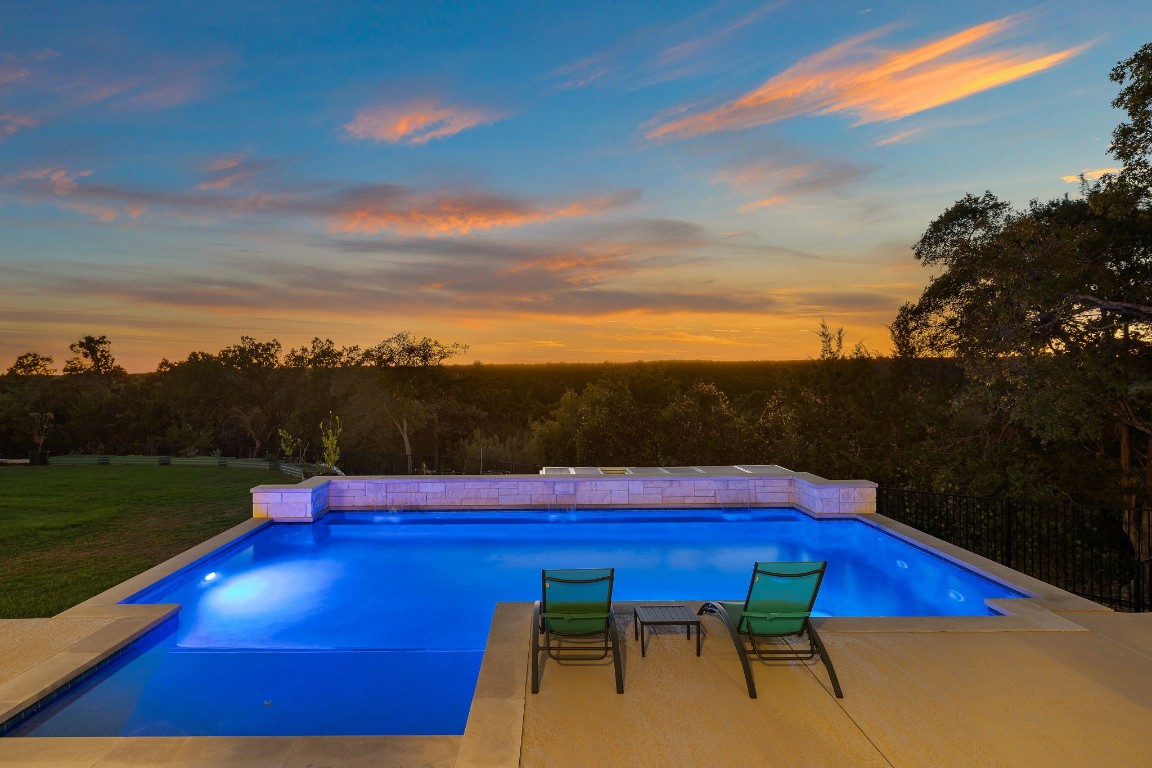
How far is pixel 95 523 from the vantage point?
13758mm

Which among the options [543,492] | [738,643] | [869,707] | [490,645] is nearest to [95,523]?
[543,492]

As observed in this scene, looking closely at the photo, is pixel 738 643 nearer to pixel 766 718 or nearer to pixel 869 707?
pixel 766 718

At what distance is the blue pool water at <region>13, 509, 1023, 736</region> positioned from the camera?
5254 mm

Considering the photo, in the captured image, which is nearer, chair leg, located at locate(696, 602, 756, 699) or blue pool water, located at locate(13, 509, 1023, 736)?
chair leg, located at locate(696, 602, 756, 699)

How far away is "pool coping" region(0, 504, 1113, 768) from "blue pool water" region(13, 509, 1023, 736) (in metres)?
0.19

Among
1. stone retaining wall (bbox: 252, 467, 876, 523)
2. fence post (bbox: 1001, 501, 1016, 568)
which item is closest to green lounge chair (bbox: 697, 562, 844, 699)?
fence post (bbox: 1001, 501, 1016, 568)

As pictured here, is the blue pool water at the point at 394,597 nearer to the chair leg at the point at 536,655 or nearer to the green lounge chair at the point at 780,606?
the chair leg at the point at 536,655

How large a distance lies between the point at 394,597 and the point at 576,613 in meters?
5.14

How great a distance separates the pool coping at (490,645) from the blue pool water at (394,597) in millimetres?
190

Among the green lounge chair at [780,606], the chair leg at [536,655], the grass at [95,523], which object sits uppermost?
the green lounge chair at [780,606]

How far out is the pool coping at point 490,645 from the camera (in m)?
3.91

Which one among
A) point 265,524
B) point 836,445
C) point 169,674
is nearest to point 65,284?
point 265,524

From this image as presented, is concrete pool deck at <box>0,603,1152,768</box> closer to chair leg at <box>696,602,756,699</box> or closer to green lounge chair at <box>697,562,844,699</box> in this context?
chair leg at <box>696,602,756,699</box>

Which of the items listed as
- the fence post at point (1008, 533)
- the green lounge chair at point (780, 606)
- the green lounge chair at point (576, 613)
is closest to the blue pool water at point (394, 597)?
the fence post at point (1008, 533)
